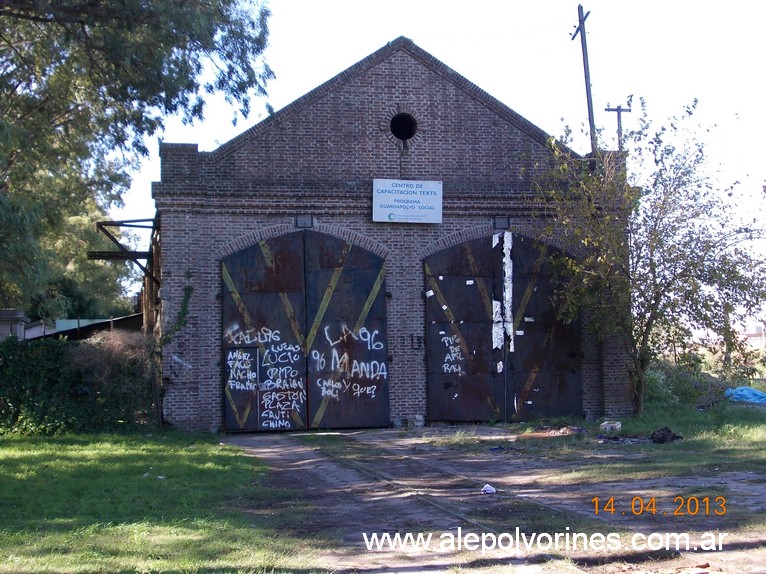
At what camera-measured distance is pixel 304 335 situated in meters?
17.7

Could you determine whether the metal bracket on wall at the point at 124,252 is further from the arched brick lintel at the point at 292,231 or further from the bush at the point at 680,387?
the bush at the point at 680,387

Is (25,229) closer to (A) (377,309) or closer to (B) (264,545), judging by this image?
(A) (377,309)

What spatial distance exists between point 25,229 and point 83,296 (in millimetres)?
32839

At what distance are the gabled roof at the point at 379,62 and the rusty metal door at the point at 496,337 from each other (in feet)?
8.84

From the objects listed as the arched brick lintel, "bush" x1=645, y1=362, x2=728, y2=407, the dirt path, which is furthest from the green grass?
"bush" x1=645, y1=362, x2=728, y2=407

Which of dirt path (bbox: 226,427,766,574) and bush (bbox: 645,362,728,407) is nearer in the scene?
dirt path (bbox: 226,427,766,574)

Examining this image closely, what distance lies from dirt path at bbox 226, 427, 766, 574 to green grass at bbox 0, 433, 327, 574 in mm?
520

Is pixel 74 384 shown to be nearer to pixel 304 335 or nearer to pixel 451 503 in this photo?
pixel 304 335

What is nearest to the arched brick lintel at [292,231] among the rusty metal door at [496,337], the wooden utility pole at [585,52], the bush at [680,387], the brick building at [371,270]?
the brick building at [371,270]

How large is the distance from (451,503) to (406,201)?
33.5ft

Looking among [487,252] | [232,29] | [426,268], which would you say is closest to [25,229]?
[232,29]

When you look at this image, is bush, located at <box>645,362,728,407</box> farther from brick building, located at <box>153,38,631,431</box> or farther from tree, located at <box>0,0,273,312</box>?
tree, located at <box>0,0,273,312</box>

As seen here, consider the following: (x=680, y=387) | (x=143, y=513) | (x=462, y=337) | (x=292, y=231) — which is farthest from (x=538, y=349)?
(x=143, y=513)

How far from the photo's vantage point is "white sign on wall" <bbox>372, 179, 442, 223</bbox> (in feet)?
59.8
